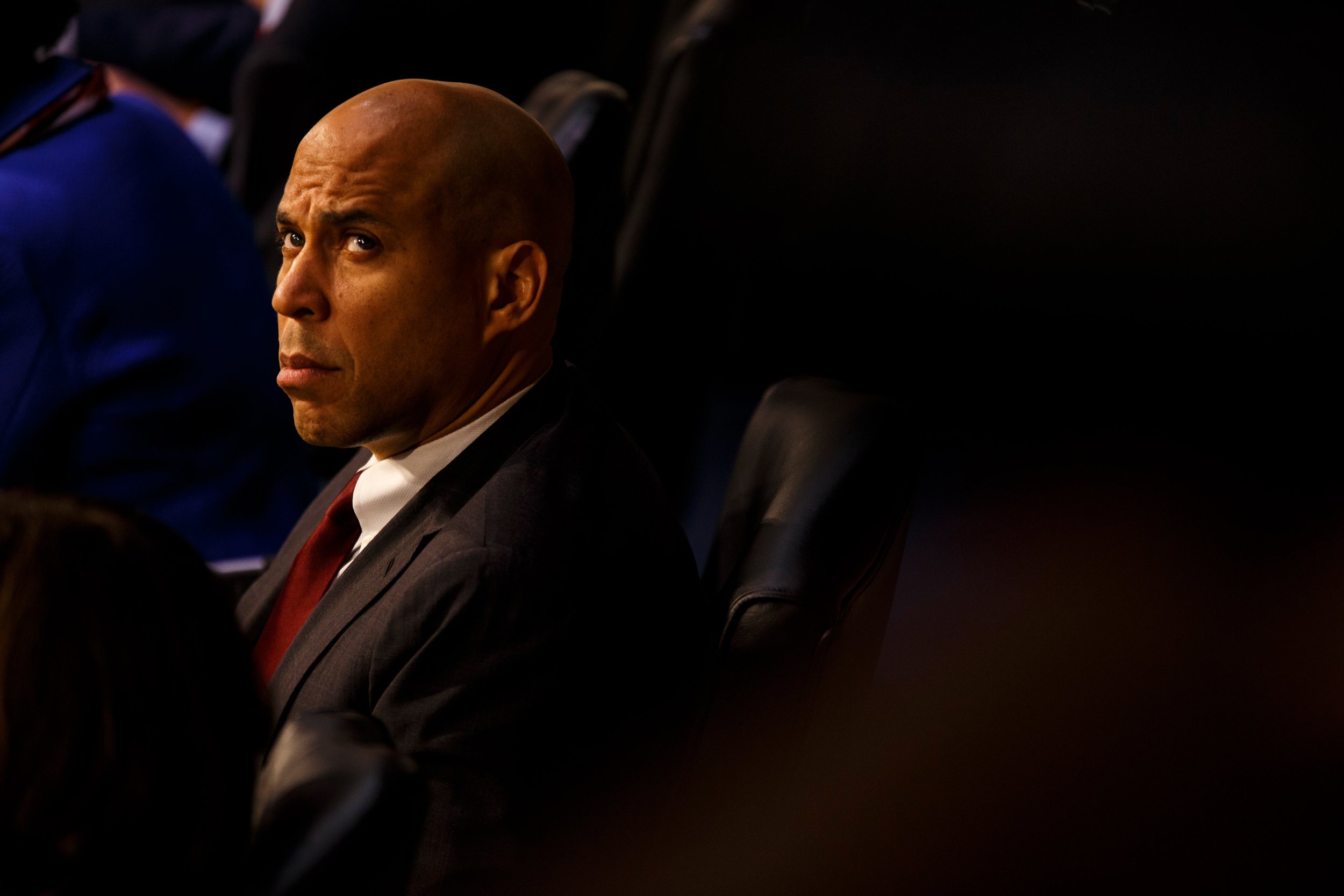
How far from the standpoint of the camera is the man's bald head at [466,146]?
1.03 metres

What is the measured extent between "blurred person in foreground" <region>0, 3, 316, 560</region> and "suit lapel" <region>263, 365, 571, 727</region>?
0.55 meters

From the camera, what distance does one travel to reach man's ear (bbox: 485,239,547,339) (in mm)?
1064

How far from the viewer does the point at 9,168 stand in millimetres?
1561

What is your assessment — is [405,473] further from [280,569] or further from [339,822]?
[339,822]

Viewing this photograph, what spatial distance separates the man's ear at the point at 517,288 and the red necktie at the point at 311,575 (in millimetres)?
217

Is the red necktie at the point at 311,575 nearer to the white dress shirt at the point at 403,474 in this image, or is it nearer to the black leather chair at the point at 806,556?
the white dress shirt at the point at 403,474

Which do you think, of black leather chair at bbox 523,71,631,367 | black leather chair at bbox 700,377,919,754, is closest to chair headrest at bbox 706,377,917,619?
black leather chair at bbox 700,377,919,754

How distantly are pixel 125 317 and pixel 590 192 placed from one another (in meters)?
0.60

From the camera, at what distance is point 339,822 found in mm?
709

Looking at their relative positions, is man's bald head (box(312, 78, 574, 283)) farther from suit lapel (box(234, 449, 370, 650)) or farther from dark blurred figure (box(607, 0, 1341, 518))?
dark blurred figure (box(607, 0, 1341, 518))

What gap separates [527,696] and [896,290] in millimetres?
900

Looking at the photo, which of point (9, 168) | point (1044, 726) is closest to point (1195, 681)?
point (1044, 726)

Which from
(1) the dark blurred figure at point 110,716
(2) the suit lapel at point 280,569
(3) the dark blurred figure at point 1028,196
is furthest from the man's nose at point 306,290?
(3) the dark blurred figure at point 1028,196

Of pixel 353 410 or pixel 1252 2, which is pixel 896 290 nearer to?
pixel 1252 2
